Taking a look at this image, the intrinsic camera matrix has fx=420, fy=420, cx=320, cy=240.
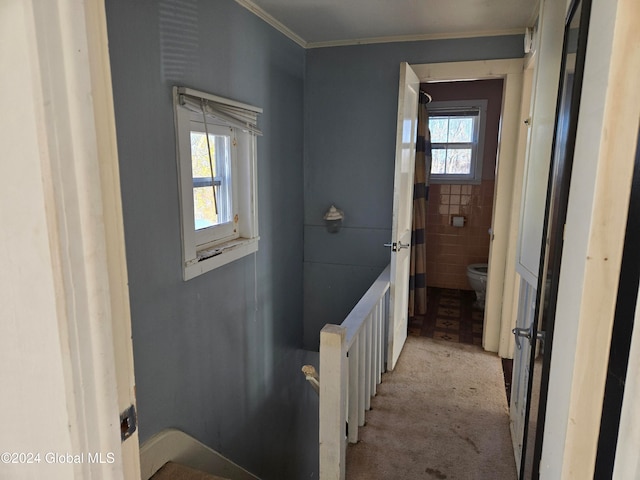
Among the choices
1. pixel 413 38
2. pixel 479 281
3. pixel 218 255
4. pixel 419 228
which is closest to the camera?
pixel 218 255

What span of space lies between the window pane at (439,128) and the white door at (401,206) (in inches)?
74.3

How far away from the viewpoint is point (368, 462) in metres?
2.04

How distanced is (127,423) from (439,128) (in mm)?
4533

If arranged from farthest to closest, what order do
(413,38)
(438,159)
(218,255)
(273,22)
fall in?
(438,159), (413,38), (273,22), (218,255)

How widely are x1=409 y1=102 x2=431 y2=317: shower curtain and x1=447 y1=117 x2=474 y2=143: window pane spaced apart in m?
1.17

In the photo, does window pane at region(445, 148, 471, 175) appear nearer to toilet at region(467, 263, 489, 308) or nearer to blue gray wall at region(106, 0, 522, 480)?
toilet at region(467, 263, 489, 308)

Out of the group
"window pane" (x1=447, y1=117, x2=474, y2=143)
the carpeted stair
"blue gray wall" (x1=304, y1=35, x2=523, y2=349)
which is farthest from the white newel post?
"window pane" (x1=447, y1=117, x2=474, y2=143)

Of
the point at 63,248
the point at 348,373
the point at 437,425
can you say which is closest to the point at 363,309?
the point at 348,373

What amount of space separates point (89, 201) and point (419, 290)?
3.30 meters

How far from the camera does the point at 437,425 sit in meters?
2.29

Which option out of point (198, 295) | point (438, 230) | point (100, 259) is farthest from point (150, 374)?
point (438, 230)

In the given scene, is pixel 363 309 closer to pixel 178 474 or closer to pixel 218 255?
pixel 218 255

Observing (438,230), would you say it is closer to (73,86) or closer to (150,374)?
(150,374)

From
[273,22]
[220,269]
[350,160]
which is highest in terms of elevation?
[273,22]
